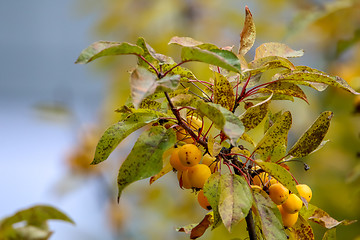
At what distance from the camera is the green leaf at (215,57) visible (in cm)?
42

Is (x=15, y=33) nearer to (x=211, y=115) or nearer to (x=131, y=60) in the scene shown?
(x=131, y=60)

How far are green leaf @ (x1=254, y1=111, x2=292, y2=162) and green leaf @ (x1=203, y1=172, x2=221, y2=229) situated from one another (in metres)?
0.07

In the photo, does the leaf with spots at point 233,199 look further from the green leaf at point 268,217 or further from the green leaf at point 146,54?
the green leaf at point 146,54

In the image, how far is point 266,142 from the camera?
0.52 metres

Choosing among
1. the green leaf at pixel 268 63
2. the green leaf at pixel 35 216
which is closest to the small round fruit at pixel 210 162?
the green leaf at pixel 268 63

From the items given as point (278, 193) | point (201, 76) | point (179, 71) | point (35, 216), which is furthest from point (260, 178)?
point (201, 76)

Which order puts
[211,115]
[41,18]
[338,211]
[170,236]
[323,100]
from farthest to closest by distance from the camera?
[41,18], [170,236], [323,100], [338,211], [211,115]

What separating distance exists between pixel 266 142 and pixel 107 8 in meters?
1.29

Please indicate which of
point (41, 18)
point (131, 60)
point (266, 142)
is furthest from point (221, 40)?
point (41, 18)

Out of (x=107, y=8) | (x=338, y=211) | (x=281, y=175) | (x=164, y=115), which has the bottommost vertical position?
(x=338, y=211)

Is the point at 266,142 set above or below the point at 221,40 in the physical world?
below

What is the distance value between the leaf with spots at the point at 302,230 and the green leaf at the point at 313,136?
0.07 m

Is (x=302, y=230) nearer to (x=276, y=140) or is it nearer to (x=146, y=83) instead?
(x=276, y=140)

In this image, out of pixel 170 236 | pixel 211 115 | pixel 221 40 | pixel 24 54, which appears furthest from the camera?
pixel 24 54
